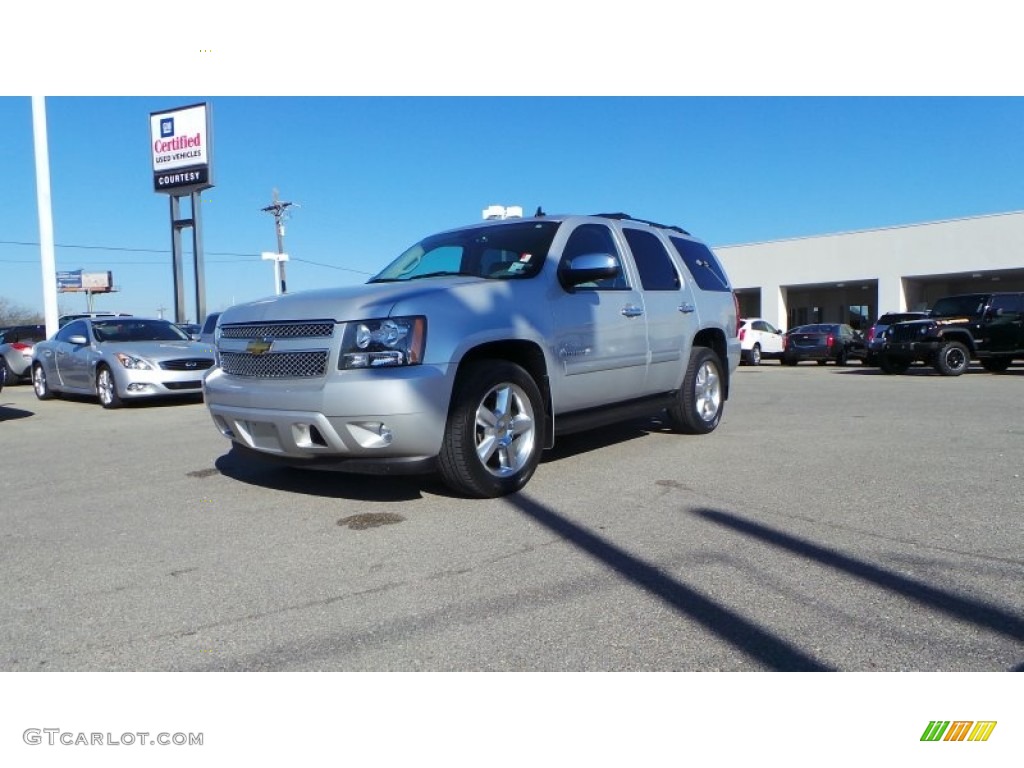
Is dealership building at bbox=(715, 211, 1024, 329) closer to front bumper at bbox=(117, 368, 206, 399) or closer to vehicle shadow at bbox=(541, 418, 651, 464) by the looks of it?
front bumper at bbox=(117, 368, 206, 399)

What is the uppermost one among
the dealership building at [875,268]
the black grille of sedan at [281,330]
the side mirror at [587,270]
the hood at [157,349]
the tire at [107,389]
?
the dealership building at [875,268]

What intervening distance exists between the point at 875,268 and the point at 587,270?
34956mm

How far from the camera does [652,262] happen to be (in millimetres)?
6520

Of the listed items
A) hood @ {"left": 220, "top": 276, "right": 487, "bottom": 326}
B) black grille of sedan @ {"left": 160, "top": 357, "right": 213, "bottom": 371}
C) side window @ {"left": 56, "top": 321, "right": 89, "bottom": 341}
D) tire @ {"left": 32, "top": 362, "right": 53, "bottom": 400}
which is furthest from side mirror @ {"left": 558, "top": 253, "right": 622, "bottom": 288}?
tire @ {"left": 32, "top": 362, "right": 53, "bottom": 400}

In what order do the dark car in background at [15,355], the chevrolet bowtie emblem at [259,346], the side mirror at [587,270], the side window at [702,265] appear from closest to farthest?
the chevrolet bowtie emblem at [259,346]
the side mirror at [587,270]
the side window at [702,265]
the dark car in background at [15,355]

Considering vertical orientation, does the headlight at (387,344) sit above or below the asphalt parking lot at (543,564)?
above

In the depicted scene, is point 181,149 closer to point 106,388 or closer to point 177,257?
point 177,257

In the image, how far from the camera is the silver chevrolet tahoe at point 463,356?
426cm

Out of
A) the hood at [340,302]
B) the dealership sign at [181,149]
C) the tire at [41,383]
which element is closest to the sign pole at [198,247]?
the dealership sign at [181,149]

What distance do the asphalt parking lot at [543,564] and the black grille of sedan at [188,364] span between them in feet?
13.4

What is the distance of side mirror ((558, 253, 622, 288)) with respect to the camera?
5168mm

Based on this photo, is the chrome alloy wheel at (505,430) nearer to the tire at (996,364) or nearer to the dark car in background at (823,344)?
the tire at (996,364)
